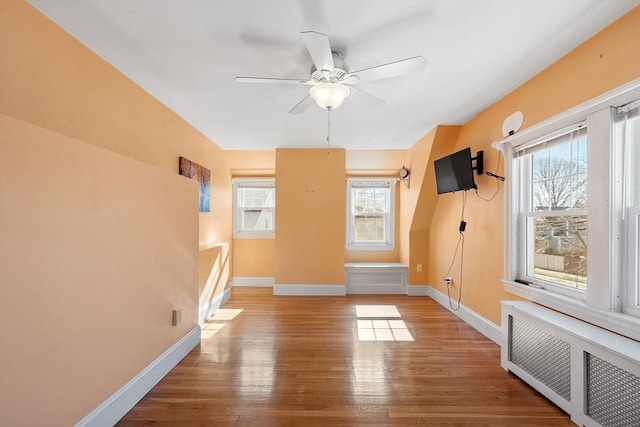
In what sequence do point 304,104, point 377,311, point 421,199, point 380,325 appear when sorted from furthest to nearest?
point 421,199
point 377,311
point 380,325
point 304,104

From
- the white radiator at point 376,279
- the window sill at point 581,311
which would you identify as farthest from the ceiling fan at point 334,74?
the white radiator at point 376,279

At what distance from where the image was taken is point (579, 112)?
1.78 metres

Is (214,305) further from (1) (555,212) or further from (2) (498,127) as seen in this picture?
(2) (498,127)

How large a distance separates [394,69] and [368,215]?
11.3 ft

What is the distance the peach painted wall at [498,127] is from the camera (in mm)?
1596

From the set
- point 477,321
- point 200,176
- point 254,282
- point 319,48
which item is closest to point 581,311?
point 477,321

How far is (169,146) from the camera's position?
9.29ft

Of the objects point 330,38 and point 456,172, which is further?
point 456,172

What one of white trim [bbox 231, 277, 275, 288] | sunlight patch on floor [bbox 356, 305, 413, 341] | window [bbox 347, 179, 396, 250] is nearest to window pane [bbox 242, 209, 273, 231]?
white trim [bbox 231, 277, 275, 288]

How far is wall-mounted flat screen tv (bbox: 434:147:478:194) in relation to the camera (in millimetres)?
2848

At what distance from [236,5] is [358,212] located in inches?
153

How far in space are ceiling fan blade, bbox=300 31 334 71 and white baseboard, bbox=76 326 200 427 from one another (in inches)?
94.3

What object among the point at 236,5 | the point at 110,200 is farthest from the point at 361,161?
the point at 110,200

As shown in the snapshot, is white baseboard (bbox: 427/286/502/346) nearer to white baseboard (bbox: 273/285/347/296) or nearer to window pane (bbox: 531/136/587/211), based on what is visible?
window pane (bbox: 531/136/587/211)
